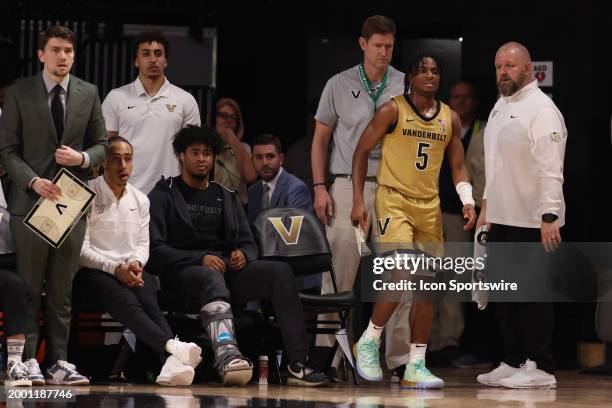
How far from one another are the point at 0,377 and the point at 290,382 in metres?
1.49

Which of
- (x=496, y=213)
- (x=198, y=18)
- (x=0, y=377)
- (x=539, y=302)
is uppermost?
(x=198, y=18)

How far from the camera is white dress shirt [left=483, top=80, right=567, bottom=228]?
6.86 m

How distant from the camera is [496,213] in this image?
22.9 feet

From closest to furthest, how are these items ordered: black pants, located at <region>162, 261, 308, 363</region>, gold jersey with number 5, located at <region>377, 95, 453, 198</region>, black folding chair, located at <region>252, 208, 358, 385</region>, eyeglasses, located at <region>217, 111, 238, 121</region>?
1. black pants, located at <region>162, 261, 308, 363</region>
2. gold jersey with number 5, located at <region>377, 95, 453, 198</region>
3. black folding chair, located at <region>252, 208, 358, 385</region>
4. eyeglasses, located at <region>217, 111, 238, 121</region>

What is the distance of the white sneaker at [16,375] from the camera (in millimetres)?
6074

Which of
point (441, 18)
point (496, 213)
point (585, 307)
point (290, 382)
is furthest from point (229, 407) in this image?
point (441, 18)

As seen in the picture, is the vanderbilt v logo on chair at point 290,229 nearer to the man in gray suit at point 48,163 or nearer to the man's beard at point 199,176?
the man's beard at point 199,176

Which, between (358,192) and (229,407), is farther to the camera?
(358,192)

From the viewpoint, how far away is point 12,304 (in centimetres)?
623

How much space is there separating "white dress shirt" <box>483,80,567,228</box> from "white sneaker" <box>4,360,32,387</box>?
2657 mm

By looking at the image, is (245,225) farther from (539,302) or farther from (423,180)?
(539,302)

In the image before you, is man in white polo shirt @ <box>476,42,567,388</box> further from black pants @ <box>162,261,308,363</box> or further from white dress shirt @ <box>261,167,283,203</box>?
white dress shirt @ <box>261,167,283,203</box>

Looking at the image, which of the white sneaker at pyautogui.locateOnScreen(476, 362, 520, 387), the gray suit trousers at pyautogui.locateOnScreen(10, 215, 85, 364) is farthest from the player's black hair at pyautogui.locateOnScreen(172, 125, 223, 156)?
the white sneaker at pyautogui.locateOnScreen(476, 362, 520, 387)

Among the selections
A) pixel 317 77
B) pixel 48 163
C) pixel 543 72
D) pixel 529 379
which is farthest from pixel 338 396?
pixel 317 77
